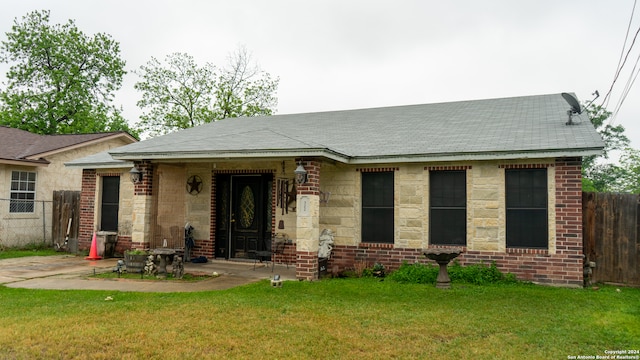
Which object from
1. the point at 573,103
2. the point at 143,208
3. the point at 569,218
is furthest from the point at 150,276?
the point at 573,103

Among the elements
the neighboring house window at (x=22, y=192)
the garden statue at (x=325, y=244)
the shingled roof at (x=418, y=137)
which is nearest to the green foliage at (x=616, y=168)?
the shingled roof at (x=418, y=137)

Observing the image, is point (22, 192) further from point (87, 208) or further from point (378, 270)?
point (378, 270)

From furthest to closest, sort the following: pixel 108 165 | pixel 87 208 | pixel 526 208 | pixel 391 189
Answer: pixel 87 208
pixel 108 165
pixel 391 189
pixel 526 208

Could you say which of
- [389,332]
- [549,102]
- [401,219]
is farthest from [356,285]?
[549,102]

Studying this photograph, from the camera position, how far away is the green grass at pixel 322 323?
475 centimetres

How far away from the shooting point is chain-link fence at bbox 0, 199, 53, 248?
48.3 ft

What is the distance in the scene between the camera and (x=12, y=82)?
2902 cm

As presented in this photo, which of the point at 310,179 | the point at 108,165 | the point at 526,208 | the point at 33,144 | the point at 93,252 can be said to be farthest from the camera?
the point at 33,144

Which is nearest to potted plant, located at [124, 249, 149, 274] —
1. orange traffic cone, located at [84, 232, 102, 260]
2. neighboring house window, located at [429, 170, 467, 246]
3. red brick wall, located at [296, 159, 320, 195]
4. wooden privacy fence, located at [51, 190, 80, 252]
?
orange traffic cone, located at [84, 232, 102, 260]

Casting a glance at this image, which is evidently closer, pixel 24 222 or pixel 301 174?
pixel 301 174

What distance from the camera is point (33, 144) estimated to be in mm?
16969

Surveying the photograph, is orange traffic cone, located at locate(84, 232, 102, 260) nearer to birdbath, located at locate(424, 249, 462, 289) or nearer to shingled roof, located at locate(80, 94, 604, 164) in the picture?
shingled roof, located at locate(80, 94, 604, 164)

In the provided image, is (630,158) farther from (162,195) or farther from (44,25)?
(44,25)

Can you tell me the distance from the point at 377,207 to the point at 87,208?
9150mm
